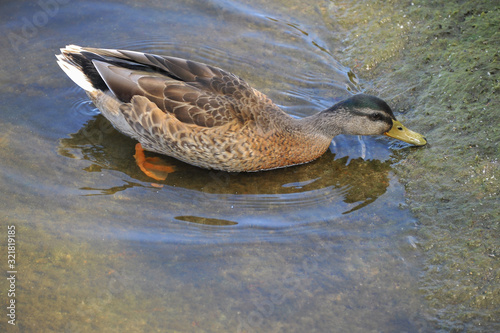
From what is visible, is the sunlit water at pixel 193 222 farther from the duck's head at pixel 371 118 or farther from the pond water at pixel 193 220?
the duck's head at pixel 371 118

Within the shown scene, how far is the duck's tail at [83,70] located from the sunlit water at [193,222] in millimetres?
446

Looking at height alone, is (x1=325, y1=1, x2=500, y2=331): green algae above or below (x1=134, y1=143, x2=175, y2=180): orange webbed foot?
above

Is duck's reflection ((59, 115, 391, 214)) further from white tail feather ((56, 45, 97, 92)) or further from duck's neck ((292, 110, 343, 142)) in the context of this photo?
white tail feather ((56, 45, 97, 92))

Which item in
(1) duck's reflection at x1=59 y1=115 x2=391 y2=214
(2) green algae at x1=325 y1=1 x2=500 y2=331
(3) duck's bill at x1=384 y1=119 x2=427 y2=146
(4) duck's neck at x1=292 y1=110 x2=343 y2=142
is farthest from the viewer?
(4) duck's neck at x1=292 y1=110 x2=343 y2=142

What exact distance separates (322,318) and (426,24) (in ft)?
15.3

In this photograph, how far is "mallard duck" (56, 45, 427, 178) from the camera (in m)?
5.37

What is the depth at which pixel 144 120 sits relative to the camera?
547 cm

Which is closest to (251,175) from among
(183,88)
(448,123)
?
(183,88)

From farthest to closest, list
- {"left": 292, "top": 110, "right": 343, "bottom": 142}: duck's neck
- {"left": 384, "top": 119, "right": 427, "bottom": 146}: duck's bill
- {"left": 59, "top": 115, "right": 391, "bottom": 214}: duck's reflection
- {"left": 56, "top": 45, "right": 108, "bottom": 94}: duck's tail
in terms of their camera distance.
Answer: {"left": 56, "top": 45, "right": 108, "bottom": 94}: duck's tail → {"left": 292, "top": 110, "right": 343, "bottom": 142}: duck's neck → {"left": 384, "top": 119, "right": 427, "bottom": 146}: duck's bill → {"left": 59, "top": 115, "right": 391, "bottom": 214}: duck's reflection

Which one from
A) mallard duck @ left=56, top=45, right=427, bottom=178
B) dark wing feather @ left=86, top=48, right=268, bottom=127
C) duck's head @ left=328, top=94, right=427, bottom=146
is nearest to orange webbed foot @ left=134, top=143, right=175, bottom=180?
mallard duck @ left=56, top=45, right=427, bottom=178

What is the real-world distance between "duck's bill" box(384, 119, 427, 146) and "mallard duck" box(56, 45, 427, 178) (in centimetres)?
1

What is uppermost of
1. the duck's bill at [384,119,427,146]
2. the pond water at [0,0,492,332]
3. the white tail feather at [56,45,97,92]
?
the duck's bill at [384,119,427,146]

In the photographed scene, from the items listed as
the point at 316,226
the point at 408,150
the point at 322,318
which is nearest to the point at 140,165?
the point at 316,226

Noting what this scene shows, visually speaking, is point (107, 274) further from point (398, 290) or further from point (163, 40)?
point (163, 40)
